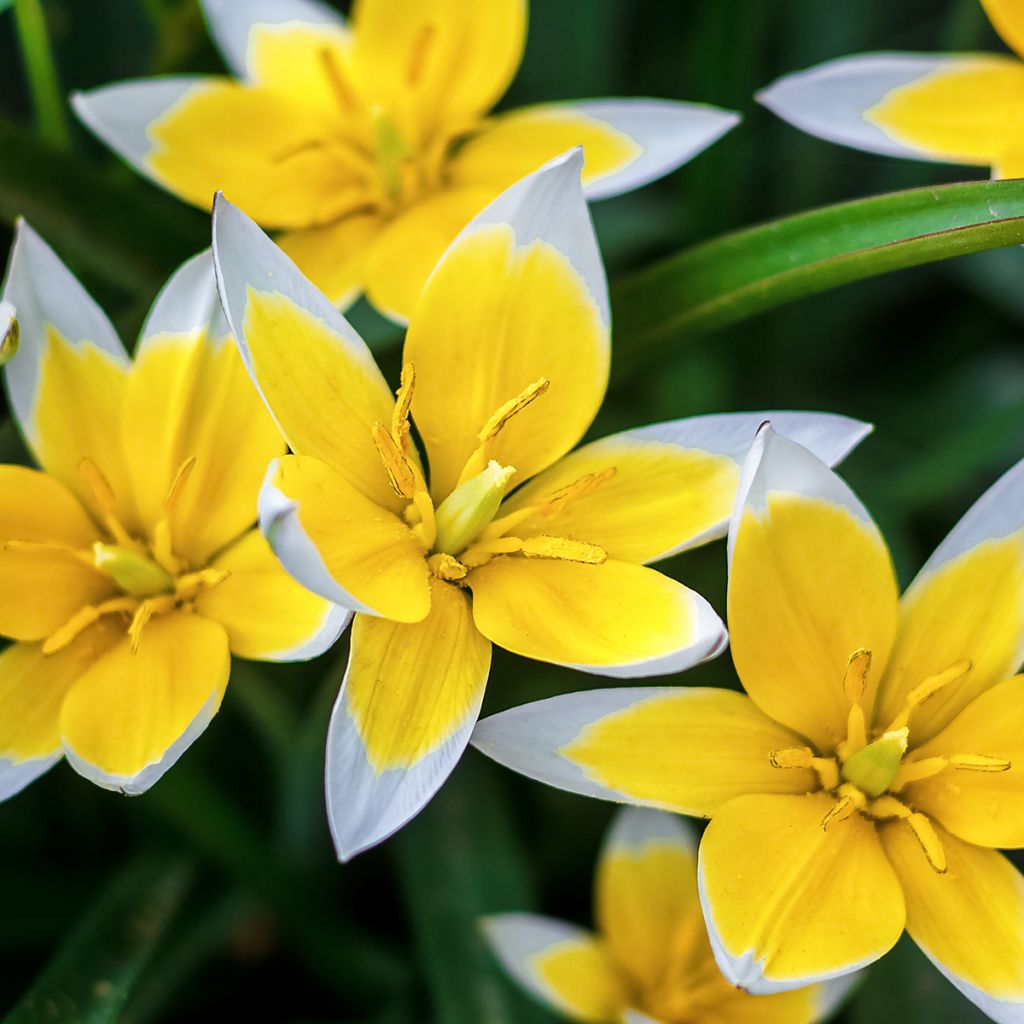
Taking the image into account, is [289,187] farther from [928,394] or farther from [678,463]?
[928,394]

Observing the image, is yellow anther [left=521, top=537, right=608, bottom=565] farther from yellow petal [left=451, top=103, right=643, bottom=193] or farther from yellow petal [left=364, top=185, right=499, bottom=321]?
yellow petal [left=451, top=103, right=643, bottom=193]

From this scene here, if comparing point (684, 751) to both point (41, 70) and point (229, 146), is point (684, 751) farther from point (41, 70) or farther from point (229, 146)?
point (41, 70)

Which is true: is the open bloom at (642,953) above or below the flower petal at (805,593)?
below

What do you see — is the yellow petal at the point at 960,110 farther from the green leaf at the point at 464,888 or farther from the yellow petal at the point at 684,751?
the green leaf at the point at 464,888

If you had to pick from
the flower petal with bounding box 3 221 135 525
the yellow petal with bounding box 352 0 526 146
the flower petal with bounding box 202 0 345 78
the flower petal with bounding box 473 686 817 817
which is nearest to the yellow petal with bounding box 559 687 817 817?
the flower petal with bounding box 473 686 817 817

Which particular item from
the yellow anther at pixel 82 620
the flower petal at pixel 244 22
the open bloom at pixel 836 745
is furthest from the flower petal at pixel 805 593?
the flower petal at pixel 244 22

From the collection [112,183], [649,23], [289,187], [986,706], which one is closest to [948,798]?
[986,706]

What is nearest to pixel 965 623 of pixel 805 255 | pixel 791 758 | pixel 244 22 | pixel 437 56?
pixel 791 758
